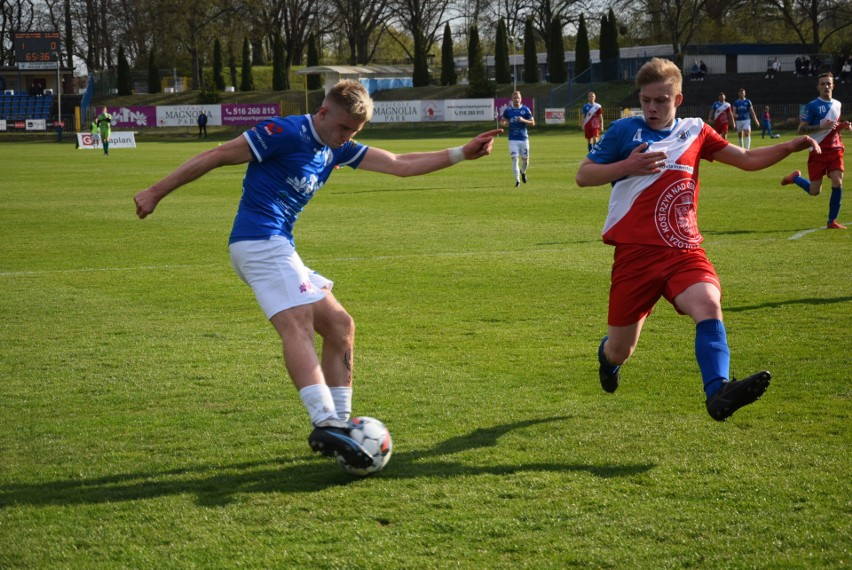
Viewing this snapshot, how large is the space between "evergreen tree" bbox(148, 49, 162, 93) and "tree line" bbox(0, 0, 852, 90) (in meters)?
0.18

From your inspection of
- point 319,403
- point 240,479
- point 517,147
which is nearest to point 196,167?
point 319,403

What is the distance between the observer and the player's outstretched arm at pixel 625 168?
5.37 meters

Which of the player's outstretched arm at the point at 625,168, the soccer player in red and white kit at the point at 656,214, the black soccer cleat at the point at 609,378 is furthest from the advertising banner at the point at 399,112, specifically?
the player's outstretched arm at the point at 625,168

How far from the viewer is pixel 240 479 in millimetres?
4945

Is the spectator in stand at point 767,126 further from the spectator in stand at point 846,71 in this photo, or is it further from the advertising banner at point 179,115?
the advertising banner at point 179,115

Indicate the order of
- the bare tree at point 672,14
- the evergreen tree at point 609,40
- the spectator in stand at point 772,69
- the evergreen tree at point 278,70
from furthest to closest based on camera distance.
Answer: the evergreen tree at point 278,70 → the bare tree at point 672,14 → the evergreen tree at point 609,40 → the spectator in stand at point 772,69

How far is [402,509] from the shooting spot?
14.8 feet

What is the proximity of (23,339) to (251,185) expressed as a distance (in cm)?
417

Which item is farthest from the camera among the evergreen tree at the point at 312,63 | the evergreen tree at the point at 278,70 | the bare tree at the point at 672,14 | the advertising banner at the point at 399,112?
the evergreen tree at the point at 312,63

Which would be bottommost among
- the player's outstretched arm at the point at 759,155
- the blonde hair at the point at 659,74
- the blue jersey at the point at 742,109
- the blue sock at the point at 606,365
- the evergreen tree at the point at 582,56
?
the blue sock at the point at 606,365

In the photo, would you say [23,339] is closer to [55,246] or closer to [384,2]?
[55,246]

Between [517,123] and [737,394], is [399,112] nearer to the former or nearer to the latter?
[517,123]

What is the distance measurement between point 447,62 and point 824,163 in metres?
65.6

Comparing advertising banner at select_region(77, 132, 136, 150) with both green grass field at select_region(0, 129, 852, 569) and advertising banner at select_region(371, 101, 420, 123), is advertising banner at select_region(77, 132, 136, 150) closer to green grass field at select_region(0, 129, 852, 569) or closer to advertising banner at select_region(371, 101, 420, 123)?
advertising banner at select_region(371, 101, 420, 123)
